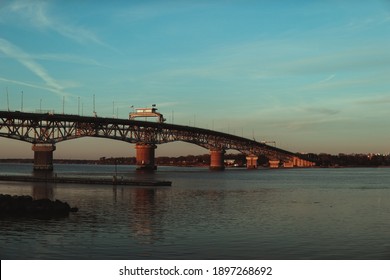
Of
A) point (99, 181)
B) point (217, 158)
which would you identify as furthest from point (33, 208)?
point (217, 158)

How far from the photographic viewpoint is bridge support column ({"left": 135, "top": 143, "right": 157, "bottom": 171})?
146 meters

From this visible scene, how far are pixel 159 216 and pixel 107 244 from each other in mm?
11802

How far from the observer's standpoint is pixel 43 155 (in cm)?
12538

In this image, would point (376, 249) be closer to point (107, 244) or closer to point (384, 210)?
point (107, 244)

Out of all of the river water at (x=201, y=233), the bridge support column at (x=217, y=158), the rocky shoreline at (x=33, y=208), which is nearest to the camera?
the river water at (x=201, y=233)

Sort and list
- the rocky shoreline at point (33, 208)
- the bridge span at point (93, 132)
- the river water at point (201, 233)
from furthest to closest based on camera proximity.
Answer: the bridge span at point (93, 132), the rocky shoreline at point (33, 208), the river water at point (201, 233)

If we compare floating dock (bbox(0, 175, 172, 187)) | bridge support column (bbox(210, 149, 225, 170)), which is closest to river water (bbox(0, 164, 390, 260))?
floating dock (bbox(0, 175, 172, 187))

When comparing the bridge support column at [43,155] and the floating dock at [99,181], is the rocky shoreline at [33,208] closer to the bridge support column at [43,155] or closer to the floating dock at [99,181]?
the floating dock at [99,181]

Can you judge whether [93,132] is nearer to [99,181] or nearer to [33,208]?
[99,181]

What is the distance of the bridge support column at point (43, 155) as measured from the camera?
123 meters

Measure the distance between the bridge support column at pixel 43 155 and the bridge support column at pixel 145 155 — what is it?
26.1 meters

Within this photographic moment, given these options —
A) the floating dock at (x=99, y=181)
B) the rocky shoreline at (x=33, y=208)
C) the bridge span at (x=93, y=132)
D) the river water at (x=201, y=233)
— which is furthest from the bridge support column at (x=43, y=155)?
the rocky shoreline at (x=33, y=208)

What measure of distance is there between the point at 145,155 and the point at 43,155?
31124mm
